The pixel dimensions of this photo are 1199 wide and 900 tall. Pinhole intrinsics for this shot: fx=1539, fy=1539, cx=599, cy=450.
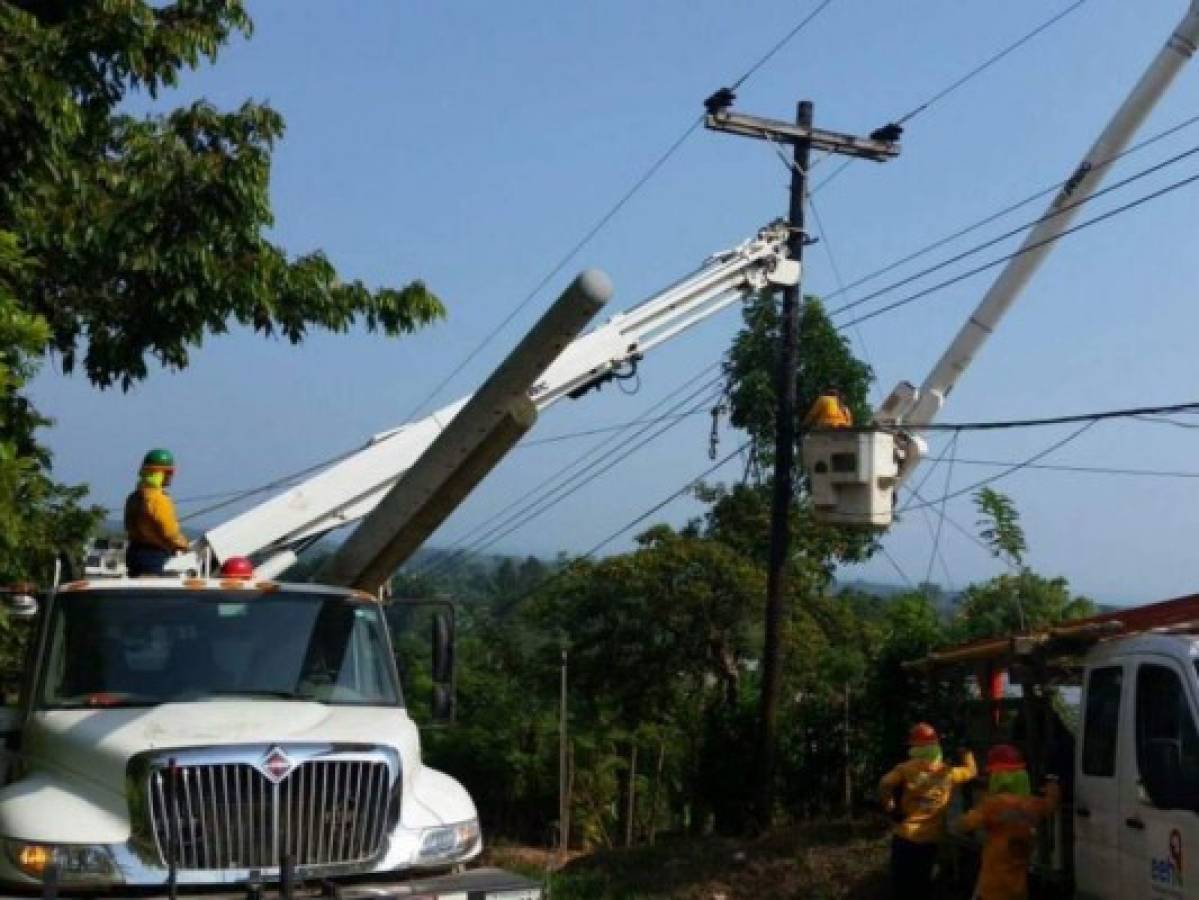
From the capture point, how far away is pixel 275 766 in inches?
263

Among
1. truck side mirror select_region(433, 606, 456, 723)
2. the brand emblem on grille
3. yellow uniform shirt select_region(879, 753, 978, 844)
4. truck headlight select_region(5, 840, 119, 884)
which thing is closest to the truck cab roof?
truck side mirror select_region(433, 606, 456, 723)

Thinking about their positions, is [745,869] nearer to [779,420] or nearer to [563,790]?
[563,790]

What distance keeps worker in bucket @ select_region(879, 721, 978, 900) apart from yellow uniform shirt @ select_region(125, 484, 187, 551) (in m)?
5.74

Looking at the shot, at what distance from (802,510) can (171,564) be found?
14429 mm

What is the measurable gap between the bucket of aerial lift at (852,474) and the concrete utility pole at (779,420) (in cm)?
201

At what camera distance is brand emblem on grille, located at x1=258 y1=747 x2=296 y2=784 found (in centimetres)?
667

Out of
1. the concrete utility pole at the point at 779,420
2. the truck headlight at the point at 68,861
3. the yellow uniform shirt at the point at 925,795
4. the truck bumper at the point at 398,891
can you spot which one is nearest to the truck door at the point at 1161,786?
the yellow uniform shirt at the point at 925,795

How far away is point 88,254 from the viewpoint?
10.7 m

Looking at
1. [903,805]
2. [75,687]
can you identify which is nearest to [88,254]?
[75,687]

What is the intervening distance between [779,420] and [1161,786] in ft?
36.5

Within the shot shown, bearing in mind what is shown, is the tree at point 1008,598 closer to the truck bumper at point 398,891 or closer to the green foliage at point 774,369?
the green foliage at point 774,369

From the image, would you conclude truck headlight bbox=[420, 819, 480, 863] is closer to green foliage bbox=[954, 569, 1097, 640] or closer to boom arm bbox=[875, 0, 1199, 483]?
boom arm bbox=[875, 0, 1199, 483]

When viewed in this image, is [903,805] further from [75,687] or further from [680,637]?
[680,637]

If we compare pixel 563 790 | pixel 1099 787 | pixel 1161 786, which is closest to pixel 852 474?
pixel 563 790
